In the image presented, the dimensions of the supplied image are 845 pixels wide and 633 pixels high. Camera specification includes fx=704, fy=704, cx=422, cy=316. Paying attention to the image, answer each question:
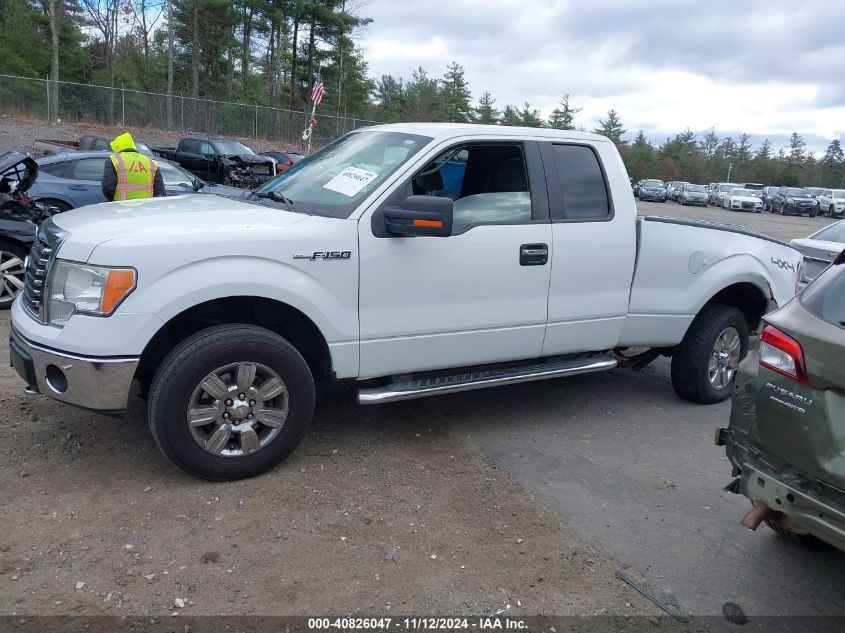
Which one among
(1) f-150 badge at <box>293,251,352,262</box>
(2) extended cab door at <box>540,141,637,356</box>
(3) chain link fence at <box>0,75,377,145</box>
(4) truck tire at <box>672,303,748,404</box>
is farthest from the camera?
(3) chain link fence at <box>0,75,377,145</box>

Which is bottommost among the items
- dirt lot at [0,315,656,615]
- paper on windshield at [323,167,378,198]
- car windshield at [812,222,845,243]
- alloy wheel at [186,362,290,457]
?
dirt lot at [0,315,656,615]

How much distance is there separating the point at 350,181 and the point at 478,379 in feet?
4.87

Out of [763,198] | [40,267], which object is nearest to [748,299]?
[40,267]

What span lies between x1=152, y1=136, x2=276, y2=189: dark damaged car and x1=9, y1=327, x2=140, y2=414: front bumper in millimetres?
17989

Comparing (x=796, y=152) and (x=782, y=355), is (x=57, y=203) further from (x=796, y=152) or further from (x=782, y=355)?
(x=796, y=152)

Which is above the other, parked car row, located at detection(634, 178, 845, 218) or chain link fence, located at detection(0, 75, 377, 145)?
chain link fence, located at detection(0, 75, 377, 145)

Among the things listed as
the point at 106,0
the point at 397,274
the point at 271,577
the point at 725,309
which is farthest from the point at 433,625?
the point at 106,0

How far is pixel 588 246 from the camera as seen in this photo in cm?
477

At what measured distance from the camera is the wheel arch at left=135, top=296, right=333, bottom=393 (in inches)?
154

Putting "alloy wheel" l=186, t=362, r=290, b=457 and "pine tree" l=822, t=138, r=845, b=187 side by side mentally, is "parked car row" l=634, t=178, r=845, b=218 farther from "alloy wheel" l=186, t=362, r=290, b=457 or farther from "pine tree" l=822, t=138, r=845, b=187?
"alloy wheel" l=186, t=362, r=290, b=457

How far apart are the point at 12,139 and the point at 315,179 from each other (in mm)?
31069

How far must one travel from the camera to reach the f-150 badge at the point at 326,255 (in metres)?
3.82

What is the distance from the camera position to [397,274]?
13.4 ft

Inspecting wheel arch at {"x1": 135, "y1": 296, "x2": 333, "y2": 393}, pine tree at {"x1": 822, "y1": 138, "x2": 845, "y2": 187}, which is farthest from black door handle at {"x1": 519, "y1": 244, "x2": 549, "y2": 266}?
pine tree at {"x1": 822, "y1": 138, "x2": 845, "y2": 187}
